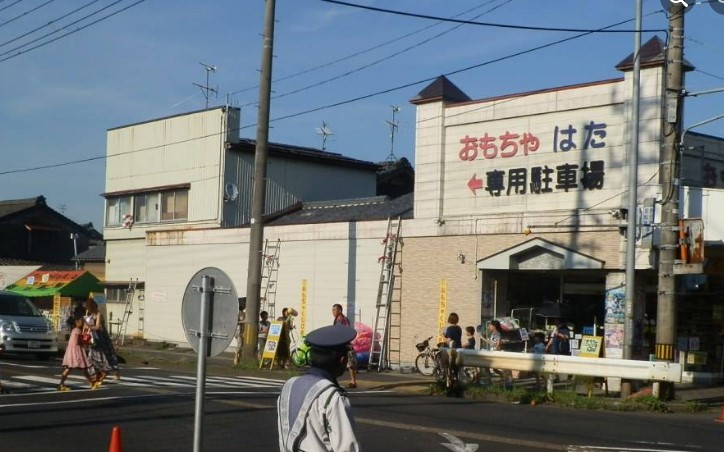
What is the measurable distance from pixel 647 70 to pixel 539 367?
7.75 meters

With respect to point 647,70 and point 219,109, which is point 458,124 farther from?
point 219,109


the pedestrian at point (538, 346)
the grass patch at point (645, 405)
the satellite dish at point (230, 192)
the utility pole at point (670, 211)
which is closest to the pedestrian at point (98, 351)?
the pedestrian at point (538, 346)

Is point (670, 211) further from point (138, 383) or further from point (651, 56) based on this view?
point (138, 383)

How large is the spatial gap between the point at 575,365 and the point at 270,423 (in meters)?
7.92

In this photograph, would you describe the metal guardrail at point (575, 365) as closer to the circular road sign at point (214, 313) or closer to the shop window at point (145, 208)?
the circular road sign at point (214, 313)

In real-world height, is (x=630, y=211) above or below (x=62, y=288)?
above

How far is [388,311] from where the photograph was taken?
94.6 ft

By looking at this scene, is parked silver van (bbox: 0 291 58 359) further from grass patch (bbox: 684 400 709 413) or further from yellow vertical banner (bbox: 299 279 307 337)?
grass patch (bbox: 684 400 709 413)

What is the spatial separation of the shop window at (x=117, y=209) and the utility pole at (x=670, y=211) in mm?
27962

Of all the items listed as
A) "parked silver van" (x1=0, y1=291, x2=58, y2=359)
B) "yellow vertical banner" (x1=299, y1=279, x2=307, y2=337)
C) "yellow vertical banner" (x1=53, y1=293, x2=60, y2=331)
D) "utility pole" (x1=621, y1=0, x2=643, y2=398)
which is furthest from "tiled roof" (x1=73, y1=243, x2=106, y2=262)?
"utility pole" (x1=621, y1=0, x2=643, y2=398)

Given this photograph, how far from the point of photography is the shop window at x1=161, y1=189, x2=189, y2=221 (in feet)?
129

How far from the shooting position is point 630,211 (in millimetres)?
21281

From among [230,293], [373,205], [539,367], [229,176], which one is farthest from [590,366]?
[229,176]

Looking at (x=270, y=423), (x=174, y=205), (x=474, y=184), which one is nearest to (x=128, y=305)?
(x=174, y=205)
